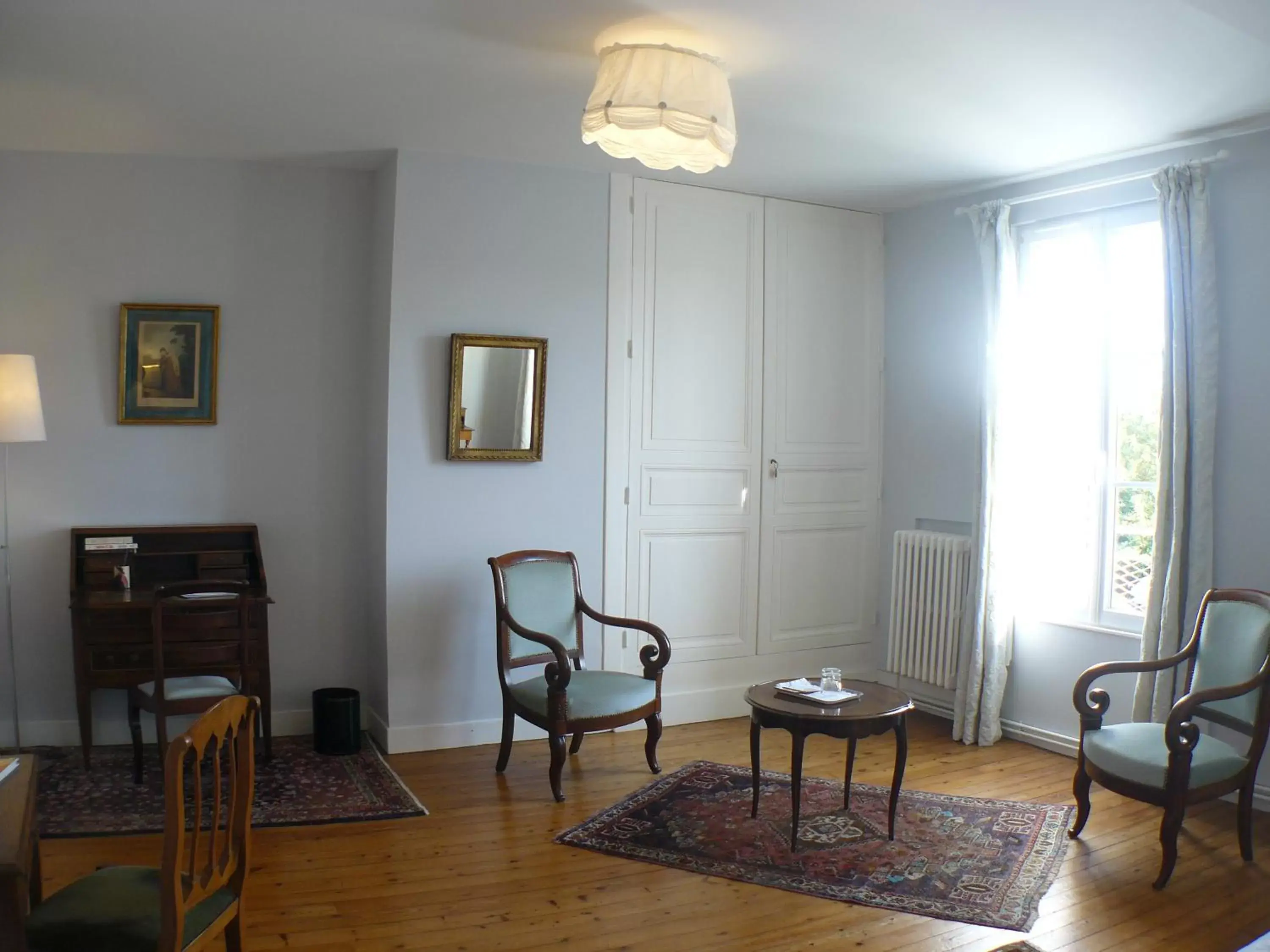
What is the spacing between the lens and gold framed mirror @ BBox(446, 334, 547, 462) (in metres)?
4.84

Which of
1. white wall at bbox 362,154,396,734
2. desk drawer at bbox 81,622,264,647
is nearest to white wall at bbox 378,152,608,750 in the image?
white wall at bbox 362,154,396,734

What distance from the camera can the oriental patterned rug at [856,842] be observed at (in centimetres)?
340

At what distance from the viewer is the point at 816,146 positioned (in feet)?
15.1

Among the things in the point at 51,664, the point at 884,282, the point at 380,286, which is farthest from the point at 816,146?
the point at 51,664

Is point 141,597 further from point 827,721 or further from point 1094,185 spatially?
point 1094,185

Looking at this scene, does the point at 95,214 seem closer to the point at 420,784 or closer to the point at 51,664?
the point at 51,664

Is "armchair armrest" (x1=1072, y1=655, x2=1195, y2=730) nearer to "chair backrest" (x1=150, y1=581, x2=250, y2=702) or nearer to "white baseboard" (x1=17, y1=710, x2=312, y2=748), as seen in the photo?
"chair backrest" (x1=150, y1=581, x2=250, y2=702)

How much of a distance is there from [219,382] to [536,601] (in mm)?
1895

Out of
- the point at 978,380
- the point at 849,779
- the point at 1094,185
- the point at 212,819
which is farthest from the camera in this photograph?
the point at 978,380

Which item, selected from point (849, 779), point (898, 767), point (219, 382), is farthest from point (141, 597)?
point (898, 767)

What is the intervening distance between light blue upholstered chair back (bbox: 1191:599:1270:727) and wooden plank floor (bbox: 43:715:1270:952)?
533 millimetres

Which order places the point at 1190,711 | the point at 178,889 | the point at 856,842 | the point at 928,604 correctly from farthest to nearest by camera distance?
the point at 928,604, the point at 856,842, the point at 1190,711, the point at 178,889

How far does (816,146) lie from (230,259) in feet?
9.27

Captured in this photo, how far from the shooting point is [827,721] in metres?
3.65
